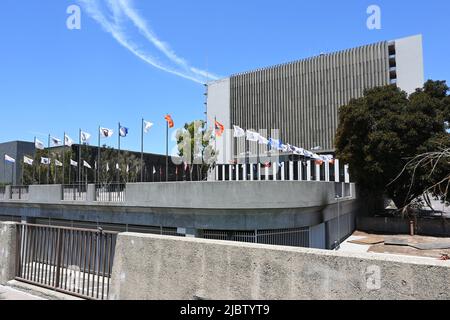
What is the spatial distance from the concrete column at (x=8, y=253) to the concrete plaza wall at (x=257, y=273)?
3222 mm

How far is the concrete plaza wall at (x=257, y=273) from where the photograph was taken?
3834mm

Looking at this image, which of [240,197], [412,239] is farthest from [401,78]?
[240,197]

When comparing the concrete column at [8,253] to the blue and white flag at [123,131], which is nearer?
the concrete column at [8,253]

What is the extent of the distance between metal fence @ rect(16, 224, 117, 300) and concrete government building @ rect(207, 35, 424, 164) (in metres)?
54.6

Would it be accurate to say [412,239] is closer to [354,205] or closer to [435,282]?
[354,205]

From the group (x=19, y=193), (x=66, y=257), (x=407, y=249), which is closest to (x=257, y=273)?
(x=66, y=257)

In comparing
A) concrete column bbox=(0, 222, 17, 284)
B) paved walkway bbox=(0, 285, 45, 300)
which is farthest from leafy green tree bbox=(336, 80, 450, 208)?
paved walkway bbox=(0, 285, 45, 300)

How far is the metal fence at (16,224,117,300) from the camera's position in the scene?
664 cm

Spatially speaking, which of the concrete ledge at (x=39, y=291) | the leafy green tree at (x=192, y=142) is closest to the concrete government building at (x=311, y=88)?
the leafy green tree at (x=192, y=142)

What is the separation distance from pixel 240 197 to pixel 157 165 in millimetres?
52109

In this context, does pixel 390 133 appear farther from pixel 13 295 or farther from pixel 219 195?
pixel 13 295

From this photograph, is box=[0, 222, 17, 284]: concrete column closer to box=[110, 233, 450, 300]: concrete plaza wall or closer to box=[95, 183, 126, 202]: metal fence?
box=[110, 233, 450, 300]: concrete plaza wall

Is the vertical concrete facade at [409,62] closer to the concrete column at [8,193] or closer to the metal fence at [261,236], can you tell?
the metal fence at [261,236]

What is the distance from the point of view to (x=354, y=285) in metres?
4.10
